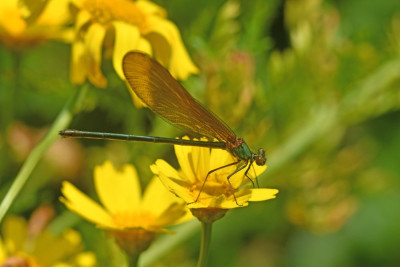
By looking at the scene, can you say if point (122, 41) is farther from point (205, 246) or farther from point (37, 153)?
point (205, 246)

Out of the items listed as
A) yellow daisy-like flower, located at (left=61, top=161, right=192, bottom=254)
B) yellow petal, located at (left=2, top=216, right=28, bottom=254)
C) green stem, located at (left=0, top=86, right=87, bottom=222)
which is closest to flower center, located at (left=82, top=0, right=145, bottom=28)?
green stem, located at (left=0, top=86, right=87, bottom=222)

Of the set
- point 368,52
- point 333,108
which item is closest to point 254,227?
point 333,108

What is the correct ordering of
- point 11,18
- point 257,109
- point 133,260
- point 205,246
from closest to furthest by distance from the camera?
point 205,246, point 133,260, point 11,18, point 257,109

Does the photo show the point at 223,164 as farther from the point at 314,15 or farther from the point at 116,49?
the point at 314,15

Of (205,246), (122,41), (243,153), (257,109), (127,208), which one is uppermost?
(257,109)

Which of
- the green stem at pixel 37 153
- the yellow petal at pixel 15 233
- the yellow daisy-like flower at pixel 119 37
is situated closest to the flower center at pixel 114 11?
the yellow daisy-like flower at pixel 119 37

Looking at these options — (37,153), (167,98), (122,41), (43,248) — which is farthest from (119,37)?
(43,248)
